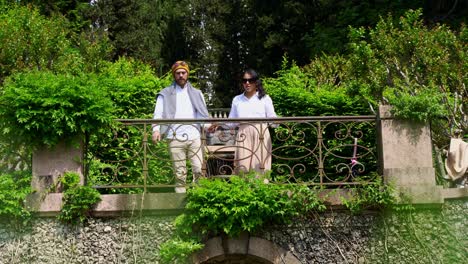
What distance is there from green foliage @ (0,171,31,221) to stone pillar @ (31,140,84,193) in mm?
136

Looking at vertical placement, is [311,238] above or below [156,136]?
below

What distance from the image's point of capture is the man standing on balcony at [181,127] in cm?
827

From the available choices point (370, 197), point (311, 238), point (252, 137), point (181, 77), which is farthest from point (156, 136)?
point (370, 197)

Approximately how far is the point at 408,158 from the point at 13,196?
14.3ft

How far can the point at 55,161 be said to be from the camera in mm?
8102

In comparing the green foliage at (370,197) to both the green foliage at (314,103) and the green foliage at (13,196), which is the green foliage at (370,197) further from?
the green foliage at (314,103)

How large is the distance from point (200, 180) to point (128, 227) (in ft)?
3.19

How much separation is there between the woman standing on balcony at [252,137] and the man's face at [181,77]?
0.70 m

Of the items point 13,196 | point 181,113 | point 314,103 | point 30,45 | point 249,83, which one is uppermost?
point 30,45

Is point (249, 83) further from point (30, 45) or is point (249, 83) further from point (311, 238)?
point (30, 45)

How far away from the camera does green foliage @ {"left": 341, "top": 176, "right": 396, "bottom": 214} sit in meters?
7.92

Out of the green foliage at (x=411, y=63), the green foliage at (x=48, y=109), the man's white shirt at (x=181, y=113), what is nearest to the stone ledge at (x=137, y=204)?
the man's white shirt at (x=181, y=113)

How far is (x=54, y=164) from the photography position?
318 inches

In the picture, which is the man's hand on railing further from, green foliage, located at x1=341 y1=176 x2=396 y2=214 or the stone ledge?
green foliage, located at x1=341 y1=176 x2=396 y2=214
